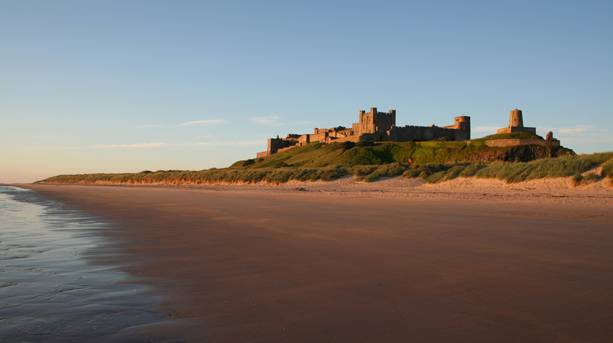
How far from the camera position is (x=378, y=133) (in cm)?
8425

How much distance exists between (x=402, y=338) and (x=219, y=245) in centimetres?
454

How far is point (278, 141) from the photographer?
328ft

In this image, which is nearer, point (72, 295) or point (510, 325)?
point (510, 325)

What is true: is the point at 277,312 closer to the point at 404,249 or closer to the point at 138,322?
the point at 138,322

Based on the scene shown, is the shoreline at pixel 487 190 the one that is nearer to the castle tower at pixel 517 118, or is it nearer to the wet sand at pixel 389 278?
the wet sand at pixel 389 278

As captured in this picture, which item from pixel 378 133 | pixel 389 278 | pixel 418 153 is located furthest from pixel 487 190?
pixel 378 133

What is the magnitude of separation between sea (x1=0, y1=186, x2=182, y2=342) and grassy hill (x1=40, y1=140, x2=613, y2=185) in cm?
1553

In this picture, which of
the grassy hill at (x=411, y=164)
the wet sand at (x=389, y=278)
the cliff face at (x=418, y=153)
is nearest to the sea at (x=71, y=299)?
the wet sand at (x=389, y=278)

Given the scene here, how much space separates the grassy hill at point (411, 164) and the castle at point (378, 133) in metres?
6.91

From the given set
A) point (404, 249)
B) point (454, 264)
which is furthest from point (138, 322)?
point (404, 249)

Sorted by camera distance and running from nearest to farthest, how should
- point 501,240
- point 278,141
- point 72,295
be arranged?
1. point 72,295
2. point 501,240
3. point 278,141

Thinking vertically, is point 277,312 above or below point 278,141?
below

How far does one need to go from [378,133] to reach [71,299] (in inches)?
3206

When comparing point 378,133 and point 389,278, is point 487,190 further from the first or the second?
point 378,133
